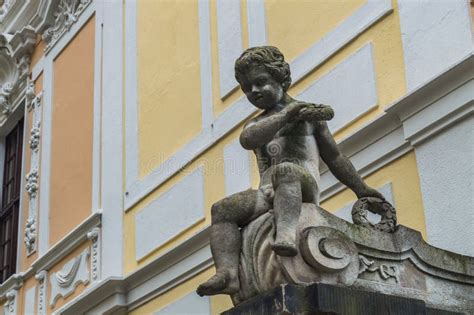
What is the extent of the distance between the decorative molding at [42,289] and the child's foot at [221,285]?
8933 mm

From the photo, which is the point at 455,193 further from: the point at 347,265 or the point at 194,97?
the point at 194,97

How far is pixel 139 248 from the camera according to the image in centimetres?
1118

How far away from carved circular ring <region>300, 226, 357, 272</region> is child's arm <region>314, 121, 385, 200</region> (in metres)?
0.83

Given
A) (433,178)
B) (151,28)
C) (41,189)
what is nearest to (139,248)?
(151,28)

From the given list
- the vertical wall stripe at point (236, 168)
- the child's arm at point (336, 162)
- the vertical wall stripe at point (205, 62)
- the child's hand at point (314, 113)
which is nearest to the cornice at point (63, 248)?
the vertical wall stripe at point (205, 62)

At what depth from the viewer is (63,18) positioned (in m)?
15.2

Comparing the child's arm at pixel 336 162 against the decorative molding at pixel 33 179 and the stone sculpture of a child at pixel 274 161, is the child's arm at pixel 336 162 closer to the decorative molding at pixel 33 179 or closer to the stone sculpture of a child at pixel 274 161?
the stone sculpture of a child at pixel 274 161

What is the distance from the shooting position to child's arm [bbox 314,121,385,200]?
555 cm

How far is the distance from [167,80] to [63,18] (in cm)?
421

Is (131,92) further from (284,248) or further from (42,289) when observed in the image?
(284,248)

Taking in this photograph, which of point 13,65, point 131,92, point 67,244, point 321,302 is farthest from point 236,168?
point 13,65

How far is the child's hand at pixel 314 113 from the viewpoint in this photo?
5.36m

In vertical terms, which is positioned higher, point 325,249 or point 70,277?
point 70,277

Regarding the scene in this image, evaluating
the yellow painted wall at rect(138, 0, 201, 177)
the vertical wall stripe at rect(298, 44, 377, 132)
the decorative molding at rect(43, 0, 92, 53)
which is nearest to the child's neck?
the vertical wall stripe at rect(298, 44, 377, 132)
